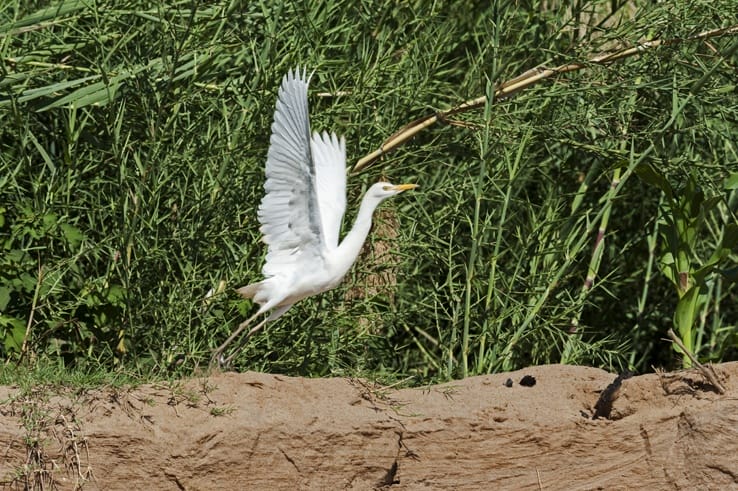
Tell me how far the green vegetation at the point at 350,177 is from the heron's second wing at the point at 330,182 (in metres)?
0.45

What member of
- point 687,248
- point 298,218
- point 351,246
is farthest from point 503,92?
point 298,218

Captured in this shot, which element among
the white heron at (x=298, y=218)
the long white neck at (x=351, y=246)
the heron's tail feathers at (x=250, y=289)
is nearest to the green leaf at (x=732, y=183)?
the white heron at (x=298, y=218)

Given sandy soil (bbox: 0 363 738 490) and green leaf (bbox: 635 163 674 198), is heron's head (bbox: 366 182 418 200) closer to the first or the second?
sandy soil (bbox: 0 363 738 490)

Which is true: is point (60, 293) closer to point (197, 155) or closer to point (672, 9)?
point (197, 155)

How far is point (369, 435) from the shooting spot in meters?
5.27

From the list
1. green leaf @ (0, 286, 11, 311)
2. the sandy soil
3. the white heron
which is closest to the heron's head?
the white heron

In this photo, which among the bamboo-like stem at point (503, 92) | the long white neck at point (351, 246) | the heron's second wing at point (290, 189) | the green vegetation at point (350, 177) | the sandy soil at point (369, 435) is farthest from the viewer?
the bamboo-like stem at point (503, 92)

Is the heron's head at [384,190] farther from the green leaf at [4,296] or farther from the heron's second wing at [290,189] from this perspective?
the green leaf at [4,296]

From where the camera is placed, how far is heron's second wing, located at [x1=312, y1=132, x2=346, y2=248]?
6.31m

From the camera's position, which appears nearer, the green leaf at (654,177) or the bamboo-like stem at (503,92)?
the green leaf at (654,177)

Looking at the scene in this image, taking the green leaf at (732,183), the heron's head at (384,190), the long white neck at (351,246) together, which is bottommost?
the long white neck at (351,246)

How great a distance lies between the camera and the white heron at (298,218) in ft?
18.8

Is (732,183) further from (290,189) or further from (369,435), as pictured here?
(369,435)

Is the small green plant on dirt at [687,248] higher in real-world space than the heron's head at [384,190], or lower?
lower
